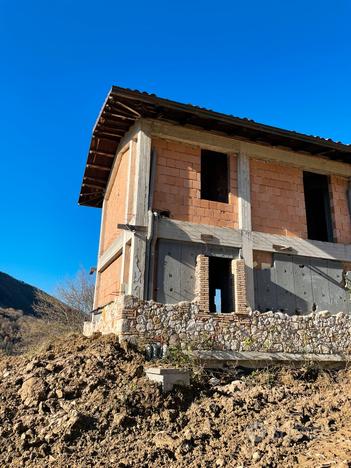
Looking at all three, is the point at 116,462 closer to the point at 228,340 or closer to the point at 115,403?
the point at 115,403

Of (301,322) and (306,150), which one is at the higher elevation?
(306,150)

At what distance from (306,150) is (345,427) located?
8828 millimetres

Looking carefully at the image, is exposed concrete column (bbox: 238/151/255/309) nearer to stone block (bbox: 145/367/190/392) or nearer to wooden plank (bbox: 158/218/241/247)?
wooden plank (bbox: 158/218/241/247)

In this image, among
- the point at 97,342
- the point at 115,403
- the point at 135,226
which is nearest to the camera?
the point at 115,403

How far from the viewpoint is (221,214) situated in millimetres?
11047

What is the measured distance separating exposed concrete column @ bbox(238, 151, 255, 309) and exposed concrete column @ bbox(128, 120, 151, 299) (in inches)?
111

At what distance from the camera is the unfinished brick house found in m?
9.98

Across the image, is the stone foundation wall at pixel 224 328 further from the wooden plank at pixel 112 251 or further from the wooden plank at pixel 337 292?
the wooden plank at pixel 112 251

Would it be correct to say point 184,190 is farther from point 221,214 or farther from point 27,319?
point 27,319

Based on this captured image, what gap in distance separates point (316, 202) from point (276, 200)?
3.65m

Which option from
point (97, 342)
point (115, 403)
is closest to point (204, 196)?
point (97, 342)

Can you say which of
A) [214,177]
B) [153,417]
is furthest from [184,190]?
[153,417]

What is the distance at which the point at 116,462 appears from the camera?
16.8ft

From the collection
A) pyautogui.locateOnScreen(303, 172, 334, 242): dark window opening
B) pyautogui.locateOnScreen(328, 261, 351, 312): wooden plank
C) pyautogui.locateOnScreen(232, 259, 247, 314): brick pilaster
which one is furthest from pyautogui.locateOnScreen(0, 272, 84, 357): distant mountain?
Result: pyautogui.locateOnScreen(303, 172, 334, 242): dark window opening
